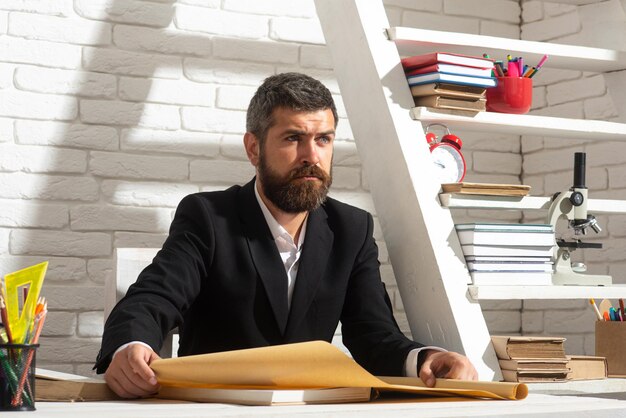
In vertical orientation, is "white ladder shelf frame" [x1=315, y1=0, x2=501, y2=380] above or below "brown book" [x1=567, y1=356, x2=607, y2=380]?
above

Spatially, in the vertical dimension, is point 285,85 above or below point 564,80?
below

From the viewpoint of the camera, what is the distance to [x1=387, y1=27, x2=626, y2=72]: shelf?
2471mm

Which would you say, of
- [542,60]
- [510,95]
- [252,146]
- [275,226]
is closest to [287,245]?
[275,226]

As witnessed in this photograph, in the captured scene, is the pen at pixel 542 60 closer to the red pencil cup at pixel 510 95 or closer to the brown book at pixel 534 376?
the red pencil cup at pixel 510 95

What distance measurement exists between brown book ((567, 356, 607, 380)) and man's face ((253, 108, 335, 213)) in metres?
0.79

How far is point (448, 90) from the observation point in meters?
2.44

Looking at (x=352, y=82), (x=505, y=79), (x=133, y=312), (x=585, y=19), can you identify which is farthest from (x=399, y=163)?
(x=585, y=19)

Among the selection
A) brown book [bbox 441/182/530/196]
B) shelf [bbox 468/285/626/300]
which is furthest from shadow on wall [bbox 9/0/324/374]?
shelf [bbox 468/285/626/300]

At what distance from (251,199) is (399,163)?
1.23 ft

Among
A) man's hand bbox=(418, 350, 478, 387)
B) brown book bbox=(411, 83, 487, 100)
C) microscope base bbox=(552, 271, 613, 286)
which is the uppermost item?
brown book bbox=(411, 83, 487, 100)

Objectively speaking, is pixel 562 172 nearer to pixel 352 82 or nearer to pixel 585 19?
pixel 585 19

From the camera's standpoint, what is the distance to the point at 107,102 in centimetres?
294

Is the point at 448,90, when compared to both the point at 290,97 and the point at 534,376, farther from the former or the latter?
the point at 534,376

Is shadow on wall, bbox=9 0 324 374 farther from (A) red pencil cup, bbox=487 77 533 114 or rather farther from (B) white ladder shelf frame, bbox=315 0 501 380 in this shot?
(A) red pencil cup, bbox=487 77 533 114
